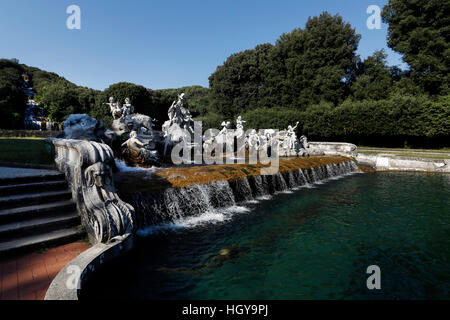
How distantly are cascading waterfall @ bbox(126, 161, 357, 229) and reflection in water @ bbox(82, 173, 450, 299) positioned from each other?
2.34 feet

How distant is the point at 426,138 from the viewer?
22500mm

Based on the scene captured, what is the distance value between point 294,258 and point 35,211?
4763mm

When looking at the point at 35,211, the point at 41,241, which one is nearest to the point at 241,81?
the point at 35,211

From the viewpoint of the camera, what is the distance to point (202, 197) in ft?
22.0

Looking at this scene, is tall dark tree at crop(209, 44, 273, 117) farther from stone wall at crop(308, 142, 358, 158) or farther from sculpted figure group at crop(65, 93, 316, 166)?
sculpted figure group at crop(65, 93, 316, 166)

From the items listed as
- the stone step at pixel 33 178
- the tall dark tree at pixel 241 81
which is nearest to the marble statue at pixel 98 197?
the stone step at pixel 33 178

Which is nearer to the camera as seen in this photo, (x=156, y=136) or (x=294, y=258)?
(x=294, y=258)

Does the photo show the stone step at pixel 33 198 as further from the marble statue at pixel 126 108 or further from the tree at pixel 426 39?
the tree at pixel 426 39

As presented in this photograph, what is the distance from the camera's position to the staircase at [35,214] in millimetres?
3451

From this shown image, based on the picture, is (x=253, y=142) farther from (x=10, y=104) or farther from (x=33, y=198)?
(x=10, y=104)

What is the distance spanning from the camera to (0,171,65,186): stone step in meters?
4.48

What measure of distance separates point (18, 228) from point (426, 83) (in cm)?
3327
